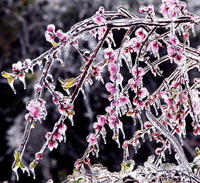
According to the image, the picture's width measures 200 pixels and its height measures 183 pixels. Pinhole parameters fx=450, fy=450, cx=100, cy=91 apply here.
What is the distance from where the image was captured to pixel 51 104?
3988mm

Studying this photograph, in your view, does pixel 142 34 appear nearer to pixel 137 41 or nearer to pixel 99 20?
pixel 137 41

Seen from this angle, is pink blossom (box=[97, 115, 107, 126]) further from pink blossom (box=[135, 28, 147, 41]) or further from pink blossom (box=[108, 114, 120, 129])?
pink blossom (box=[135, 28, 147, 41])

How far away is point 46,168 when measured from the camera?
379 centimetres

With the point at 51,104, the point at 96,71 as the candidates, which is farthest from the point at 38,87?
the point at 51,104

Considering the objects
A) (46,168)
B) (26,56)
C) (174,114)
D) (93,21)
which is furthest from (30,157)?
(93,21)

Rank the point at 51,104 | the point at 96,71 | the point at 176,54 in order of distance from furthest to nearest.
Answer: the point at 51,104 < the point at 96,71 < the point at 176,54

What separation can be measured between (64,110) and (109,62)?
17 cm

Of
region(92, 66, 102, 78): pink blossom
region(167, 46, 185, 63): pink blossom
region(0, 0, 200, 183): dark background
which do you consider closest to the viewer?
region(167, 46, 185, 63): pink blossom

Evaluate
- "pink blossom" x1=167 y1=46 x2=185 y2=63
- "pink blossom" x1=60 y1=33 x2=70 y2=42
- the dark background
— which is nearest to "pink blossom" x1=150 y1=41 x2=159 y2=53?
"pink blossom" x1=167 y1=46 x2=185 y2=63

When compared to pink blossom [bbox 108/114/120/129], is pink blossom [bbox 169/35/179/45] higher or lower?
higher

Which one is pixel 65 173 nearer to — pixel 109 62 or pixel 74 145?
pixel 74 145

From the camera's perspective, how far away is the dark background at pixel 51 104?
381 centimetres

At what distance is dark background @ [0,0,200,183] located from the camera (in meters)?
3.81

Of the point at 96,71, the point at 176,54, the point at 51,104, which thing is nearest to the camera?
the point at 176,54
